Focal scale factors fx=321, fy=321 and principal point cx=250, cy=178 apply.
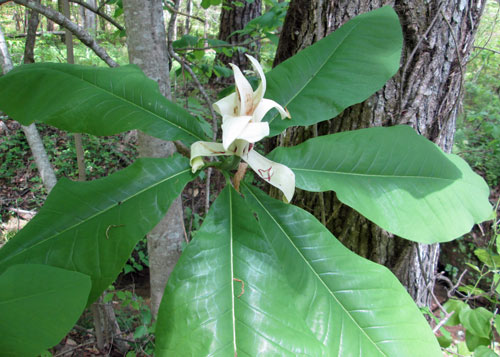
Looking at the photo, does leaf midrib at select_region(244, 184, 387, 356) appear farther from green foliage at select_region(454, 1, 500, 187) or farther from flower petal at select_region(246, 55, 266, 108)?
green foliage at select_region(454, 1, 500, 187)

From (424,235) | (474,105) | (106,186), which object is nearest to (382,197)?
(424,235)

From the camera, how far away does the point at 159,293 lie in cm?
143

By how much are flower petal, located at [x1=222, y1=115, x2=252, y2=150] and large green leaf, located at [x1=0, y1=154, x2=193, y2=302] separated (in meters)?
0.23

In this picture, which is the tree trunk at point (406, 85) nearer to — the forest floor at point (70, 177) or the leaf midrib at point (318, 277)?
the leaf midrib at point (318, 277)

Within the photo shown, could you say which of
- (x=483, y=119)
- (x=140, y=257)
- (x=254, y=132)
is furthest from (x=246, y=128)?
(x=483, y=119)

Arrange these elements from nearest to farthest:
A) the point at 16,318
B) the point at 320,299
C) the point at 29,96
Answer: the point at 16,318 → the point at 320,299 → the point at 29,96

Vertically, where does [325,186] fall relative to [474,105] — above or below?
above

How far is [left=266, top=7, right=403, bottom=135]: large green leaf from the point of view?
2.93 ft

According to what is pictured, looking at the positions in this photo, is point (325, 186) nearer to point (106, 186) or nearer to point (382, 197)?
point (382, 197)

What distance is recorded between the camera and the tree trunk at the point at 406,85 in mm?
1056

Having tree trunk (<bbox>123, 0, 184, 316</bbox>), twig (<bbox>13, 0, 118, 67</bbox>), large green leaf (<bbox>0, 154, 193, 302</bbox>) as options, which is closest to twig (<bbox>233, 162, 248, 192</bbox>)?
large green leaf (<bbox>0, 154, 193, 302</bbox>)

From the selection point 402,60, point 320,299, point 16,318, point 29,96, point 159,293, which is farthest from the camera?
point 159,293

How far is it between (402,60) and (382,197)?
56 centimetres

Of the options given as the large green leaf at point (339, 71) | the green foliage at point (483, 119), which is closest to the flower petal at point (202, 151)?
the large green leaf at point (339, 71)
